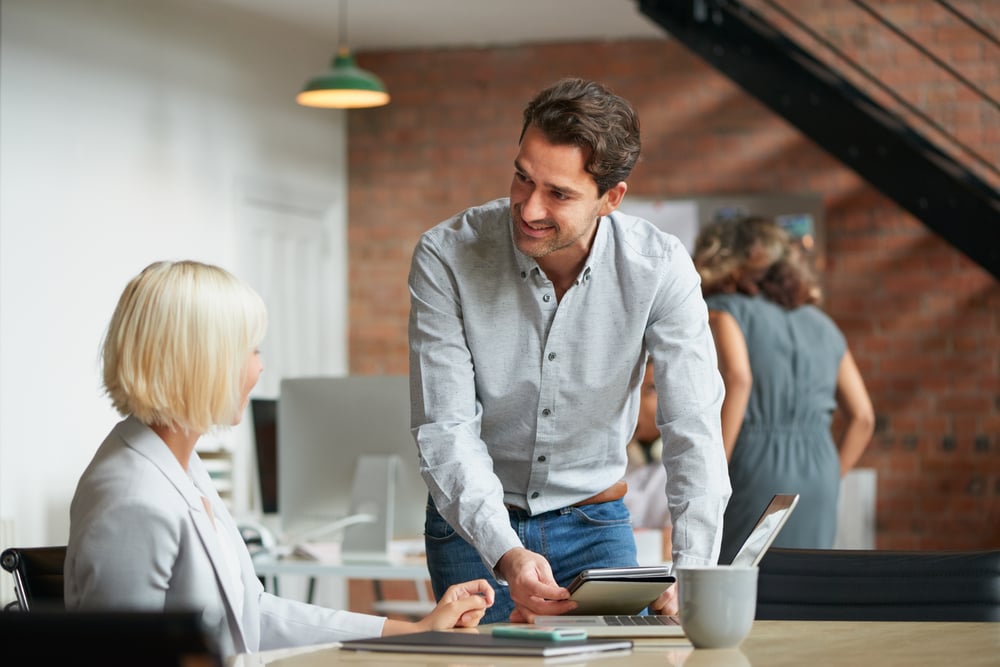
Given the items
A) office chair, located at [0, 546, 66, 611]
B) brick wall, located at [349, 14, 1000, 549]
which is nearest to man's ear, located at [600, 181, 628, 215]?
office chair, located at [0, 546, 66, 611]

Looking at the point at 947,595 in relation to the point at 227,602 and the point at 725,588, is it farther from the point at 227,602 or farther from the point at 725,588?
the point at 227,602

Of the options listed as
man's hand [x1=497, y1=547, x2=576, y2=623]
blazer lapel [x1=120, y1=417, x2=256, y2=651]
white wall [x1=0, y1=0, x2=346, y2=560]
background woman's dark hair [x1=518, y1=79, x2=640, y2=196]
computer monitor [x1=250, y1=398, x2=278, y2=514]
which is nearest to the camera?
blazer lapel [x1=120, y1=417, x2=256, y2=651]

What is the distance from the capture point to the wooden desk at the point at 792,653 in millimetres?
1356

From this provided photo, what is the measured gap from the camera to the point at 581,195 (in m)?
2.03

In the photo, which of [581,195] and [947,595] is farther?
[581,195]

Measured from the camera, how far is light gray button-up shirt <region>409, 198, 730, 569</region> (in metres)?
2.11

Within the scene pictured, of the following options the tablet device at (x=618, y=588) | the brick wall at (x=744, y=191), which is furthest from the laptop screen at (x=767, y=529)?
the brick wall at (x=744, y=191)

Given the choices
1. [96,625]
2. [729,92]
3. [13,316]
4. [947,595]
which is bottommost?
[947,595]

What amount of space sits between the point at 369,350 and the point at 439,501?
5134 millimetres

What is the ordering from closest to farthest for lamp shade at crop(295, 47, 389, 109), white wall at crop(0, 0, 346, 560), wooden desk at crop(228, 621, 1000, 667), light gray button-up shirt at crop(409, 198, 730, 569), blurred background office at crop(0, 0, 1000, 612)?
wooden desk at crop(228, 621, 1000, 667), light gray button-up shirt at crop(409, 198, 730, 569), white wall at crop(0, 0, 346, 560), blurred background office at crop(0, 0, 1000, 612), lamp shade at crop(295, 47, 389, 109)

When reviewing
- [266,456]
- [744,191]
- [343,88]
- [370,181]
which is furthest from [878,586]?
[370,181]

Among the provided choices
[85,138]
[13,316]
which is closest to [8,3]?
[85,138]

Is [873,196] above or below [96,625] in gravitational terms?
above

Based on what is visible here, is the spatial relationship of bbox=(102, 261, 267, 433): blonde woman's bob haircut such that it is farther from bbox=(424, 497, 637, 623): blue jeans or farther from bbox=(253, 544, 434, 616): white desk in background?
bbox=(253, 544, 434, 616): white desk in background
